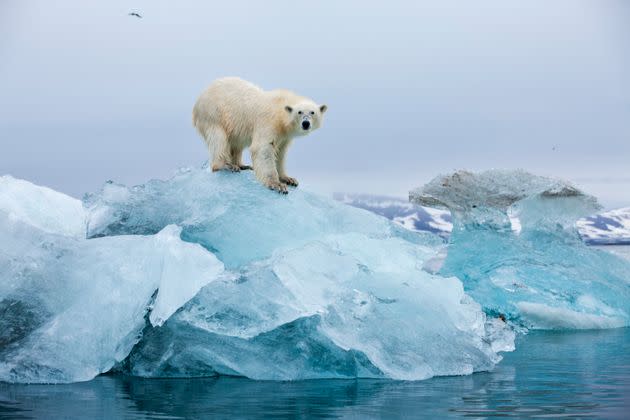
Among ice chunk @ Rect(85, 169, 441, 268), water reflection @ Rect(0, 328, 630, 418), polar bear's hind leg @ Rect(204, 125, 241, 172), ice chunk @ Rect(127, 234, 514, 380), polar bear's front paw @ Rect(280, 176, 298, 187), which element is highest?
polar bear's hind leg @ Rect(204, 125, 241, 172)

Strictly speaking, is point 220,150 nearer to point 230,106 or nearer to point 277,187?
point 230,106

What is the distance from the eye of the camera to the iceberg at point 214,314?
8.23m

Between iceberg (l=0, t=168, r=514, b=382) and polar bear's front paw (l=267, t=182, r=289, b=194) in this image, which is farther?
polar bear's front paw (l=267, t=182, r=289, b=194)

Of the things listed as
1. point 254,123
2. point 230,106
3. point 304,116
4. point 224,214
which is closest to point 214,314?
point 224,214

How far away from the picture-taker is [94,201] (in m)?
10.9

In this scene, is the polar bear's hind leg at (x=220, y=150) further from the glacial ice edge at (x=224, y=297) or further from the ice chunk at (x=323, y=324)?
the ice chunk at (x=323, y=324)

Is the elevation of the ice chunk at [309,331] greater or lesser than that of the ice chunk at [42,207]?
lesser

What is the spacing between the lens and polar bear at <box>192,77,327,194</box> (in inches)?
392

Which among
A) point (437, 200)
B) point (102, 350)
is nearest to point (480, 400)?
point (102, 350)

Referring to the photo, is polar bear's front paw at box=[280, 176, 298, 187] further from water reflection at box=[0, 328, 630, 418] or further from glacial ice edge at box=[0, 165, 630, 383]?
water reflection at box=[0, 328, 630, 418]

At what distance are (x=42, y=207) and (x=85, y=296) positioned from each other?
2.76 meters

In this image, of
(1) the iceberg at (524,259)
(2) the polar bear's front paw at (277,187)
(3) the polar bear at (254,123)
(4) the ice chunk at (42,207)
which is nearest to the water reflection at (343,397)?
(2) the polar bear's front paw at (277,187)

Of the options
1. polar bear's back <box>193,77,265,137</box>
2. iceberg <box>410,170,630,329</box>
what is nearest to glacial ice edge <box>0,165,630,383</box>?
polar bear's back <box>193,77,265,137</box>

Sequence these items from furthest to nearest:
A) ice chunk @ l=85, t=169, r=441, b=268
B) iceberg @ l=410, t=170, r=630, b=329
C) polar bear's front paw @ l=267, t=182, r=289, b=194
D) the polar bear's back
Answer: iceberg @ l=410, t=170, r=630, b=329, the polar bear's back, polar bear's front paw @ l=267, t=182, r=289, b=194, ice chunk @ l=85, t=169, r=441, b=268
